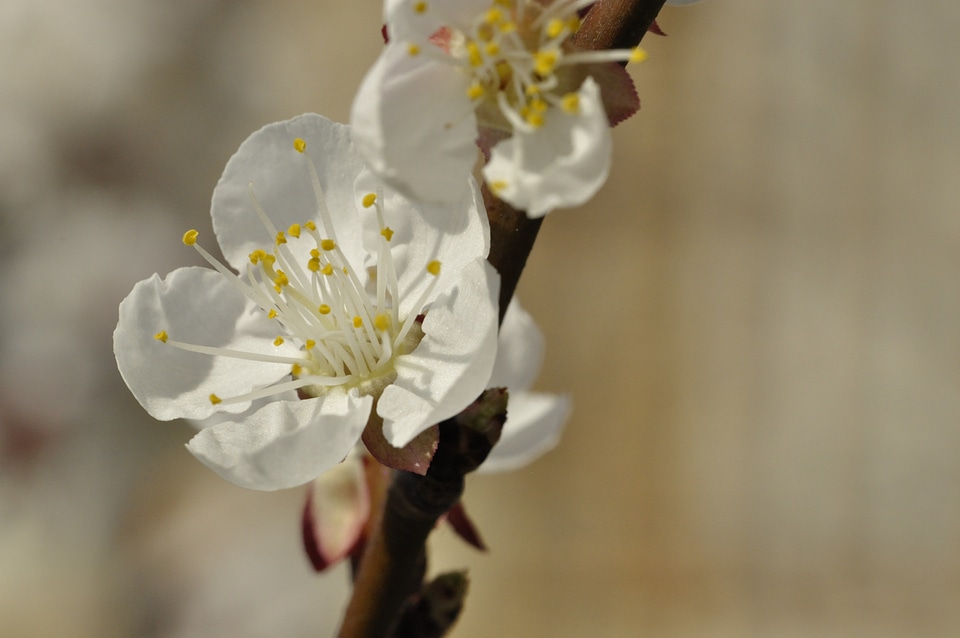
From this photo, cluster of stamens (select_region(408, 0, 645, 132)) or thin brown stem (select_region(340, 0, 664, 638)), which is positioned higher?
cluster of stamens (select_region(408, 0, 645, 132))

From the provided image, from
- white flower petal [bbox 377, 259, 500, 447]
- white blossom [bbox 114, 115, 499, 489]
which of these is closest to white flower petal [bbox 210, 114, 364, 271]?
white blossom [bbox 114, 115, 499, 489]

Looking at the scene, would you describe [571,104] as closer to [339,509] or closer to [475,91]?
[475,91]

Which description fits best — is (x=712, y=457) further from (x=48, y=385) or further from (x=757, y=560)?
(x=48, y=385)

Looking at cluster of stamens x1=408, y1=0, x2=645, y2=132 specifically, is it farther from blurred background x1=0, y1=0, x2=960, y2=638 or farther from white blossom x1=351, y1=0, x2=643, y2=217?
blurred background x1=0, y1=0, x2=960, y2=638

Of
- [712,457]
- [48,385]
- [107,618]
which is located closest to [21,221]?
[48,385]

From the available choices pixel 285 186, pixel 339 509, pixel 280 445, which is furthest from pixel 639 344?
pixel 280 445

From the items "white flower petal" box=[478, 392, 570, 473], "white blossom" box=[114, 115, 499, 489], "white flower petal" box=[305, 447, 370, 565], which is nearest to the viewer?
"white blossom" box=[114, 115, 499, 489]

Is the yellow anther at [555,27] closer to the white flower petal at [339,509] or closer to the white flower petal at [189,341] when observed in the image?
the white flower petal at [189,341]

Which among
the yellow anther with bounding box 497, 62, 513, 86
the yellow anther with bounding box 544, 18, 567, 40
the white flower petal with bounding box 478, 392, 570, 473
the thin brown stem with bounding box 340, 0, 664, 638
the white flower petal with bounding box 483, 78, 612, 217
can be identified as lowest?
the white flower petal with bounding box 478, 392, 570, 473
